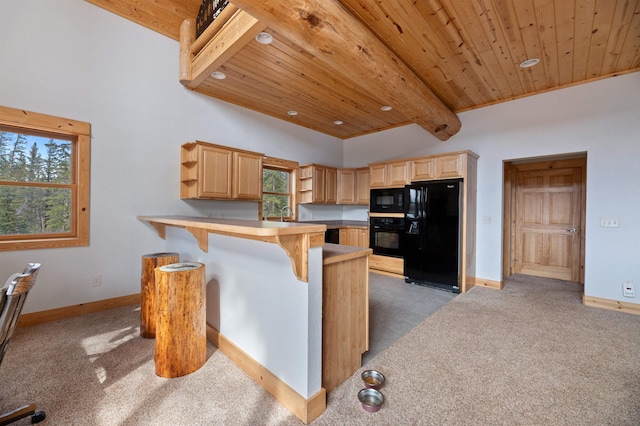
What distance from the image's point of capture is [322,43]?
2.12 metres

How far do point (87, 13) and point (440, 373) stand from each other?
16.2ft

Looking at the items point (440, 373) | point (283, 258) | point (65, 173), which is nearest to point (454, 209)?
point (440, 373)

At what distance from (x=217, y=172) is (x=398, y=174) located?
2929 millimetres

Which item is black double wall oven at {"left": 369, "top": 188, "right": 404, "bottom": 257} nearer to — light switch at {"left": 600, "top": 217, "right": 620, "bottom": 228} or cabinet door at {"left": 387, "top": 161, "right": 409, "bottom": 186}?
cabinet door at {"left": 387, "top": 161, "right": 409, "bottom": 186}

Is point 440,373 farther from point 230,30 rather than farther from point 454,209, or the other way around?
point 230,30

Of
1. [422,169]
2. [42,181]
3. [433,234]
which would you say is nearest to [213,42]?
[42,181]

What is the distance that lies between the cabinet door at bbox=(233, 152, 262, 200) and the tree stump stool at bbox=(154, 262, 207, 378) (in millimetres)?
2143

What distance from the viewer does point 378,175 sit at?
4.84m

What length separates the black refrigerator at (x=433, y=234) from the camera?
3908 mm

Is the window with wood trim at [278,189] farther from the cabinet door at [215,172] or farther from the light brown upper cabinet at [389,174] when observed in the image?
the light brown upper cabinet at [389,174]

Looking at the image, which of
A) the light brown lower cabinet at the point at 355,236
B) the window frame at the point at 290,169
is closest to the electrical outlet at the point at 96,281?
the window frame at the point at 290,169

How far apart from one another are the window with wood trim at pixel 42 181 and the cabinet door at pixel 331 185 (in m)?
3.71

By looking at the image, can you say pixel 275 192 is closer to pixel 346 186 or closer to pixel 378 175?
pixel 346 186

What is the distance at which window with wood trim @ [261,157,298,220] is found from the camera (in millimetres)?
4891
